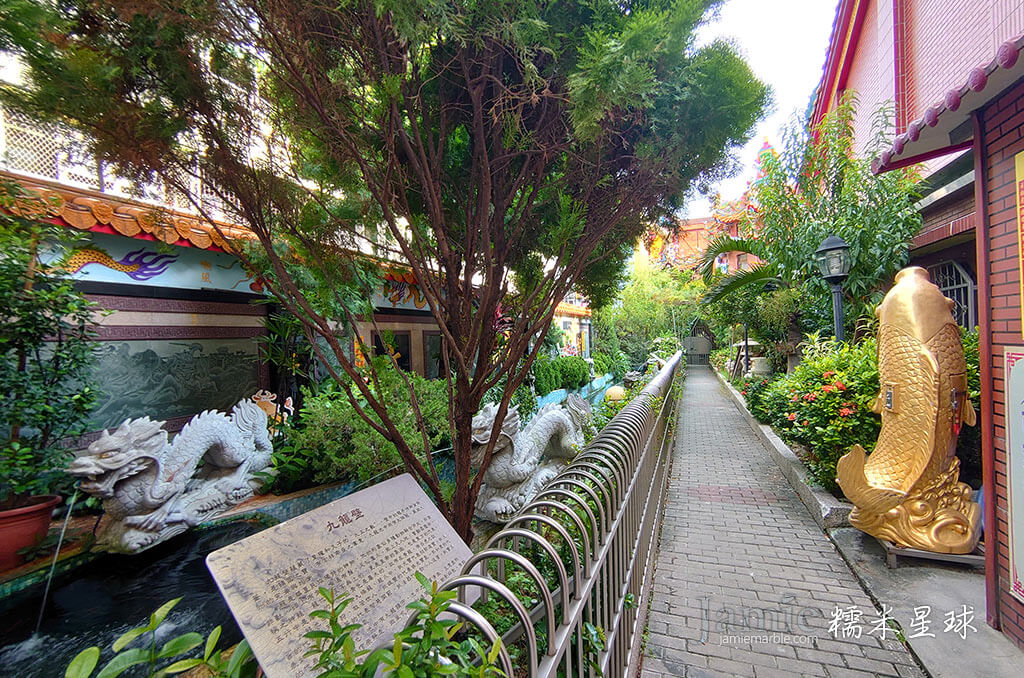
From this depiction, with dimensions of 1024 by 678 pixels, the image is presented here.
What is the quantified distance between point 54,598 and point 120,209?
9.49 feet

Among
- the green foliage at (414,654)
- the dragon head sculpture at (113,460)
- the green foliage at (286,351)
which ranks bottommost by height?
the dragon head sculpture at (113,460)

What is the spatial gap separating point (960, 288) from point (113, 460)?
8763 millimetres

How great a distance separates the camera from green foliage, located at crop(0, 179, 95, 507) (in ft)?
9.94

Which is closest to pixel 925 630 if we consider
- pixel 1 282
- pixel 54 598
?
pixel 54 598

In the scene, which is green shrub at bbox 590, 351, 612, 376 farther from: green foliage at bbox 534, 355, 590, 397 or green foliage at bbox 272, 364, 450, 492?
green foliage at bbox 272, 364, 450, 492

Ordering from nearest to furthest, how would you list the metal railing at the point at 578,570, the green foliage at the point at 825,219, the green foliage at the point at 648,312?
the metal railing at the point at 578,570
the green foliage at the point at 825,219
the green foliage at the point at 648,312

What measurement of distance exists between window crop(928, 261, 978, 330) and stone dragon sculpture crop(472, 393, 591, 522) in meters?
4.53

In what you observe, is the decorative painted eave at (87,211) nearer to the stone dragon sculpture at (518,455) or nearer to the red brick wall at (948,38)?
the stone dragon sculpture at (518,455)

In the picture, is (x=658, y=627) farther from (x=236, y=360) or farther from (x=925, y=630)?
(x=236, y=360)

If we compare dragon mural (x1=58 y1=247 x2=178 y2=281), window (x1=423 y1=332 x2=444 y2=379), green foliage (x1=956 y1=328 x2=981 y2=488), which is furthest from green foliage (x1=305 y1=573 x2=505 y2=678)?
window (x1=423 y1=332 x2=444 y2=379)

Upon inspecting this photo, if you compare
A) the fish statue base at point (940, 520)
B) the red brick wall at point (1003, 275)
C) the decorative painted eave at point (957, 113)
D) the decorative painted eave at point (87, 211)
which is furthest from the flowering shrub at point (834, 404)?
the decorative painted eave at point (87, 211)

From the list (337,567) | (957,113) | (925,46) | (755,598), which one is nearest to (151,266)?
(337,567)

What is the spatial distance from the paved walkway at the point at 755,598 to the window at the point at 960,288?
9.37 ft

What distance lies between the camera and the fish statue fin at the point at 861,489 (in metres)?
3.28
